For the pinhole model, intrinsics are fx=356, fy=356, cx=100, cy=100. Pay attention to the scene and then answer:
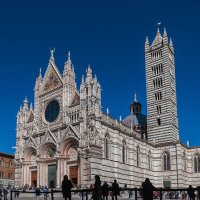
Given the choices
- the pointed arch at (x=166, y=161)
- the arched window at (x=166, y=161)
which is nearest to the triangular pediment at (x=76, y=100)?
the pointed arch at (x=166, y=161)

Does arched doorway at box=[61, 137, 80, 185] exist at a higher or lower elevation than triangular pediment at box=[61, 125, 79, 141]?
lower

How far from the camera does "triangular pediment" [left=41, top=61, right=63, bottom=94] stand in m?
48.0

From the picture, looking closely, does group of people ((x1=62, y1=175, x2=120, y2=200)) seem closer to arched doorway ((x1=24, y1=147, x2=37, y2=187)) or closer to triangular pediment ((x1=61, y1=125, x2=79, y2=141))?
triangular pediment ((x1=61, y1=125, x2=79, y2=141))

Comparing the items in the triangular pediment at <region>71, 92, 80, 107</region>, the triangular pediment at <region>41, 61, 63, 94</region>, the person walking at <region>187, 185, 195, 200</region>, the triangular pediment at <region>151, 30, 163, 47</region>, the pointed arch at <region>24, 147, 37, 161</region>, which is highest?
the triangular pediment at <region>151, 30, 163, 47</region>

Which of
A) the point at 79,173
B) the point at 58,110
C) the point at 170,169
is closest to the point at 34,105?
the point at 58,110

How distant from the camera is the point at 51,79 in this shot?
162ft

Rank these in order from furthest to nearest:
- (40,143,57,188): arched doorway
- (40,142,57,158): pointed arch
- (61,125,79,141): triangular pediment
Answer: (40,142,57,158): pointed arch
(40,143,57,188): arched doorway
(61,125,79,141): triangular pediment

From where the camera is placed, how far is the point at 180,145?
179 ft

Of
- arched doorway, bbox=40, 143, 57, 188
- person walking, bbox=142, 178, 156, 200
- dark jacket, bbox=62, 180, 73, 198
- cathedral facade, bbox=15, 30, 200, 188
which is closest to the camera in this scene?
person walking, bbox=142, 178, 156, 200

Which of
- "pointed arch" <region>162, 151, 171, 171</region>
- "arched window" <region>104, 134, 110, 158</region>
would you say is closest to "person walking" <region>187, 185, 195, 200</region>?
"arched window" <region>104, 134, 110, 158</region>

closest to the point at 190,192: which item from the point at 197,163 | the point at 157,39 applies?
the point at 197,163

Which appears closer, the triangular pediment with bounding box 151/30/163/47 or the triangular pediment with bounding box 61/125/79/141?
the triangular pediment with bounding box 61/125/79/141

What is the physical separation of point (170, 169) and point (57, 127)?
64.8 feet

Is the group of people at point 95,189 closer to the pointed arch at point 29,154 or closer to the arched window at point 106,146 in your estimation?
the arched window at point 106,146
